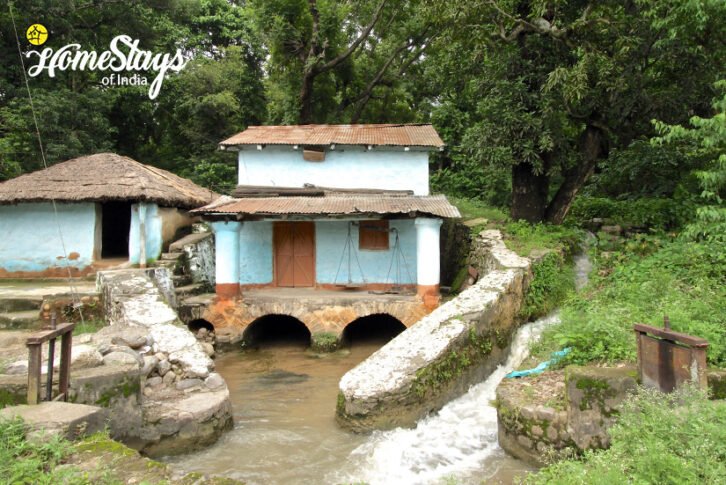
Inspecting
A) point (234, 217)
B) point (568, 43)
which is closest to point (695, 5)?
point (568, 43)

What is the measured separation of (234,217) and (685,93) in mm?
11035

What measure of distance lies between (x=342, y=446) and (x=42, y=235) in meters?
10.7

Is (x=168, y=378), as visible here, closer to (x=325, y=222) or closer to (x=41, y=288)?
(x=41, y=288)

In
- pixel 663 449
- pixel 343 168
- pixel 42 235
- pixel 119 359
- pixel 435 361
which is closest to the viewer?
pixel 663 449

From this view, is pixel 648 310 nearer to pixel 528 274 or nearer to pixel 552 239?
pixel 528 274

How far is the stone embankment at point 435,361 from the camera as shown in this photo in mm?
6559

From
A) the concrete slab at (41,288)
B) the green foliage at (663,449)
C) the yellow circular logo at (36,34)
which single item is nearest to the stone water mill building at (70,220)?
the concrete slab at (41,288)

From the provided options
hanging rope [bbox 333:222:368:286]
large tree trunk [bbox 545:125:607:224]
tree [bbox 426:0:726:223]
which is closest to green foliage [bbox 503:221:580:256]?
large tree trunk [bbox 545:125:607:224]

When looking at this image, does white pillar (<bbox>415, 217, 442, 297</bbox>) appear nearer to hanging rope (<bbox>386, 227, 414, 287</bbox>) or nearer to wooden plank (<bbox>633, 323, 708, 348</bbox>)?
hanging rope (<bbox>386, 227, 414, 287</bbox>)

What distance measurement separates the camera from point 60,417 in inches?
179

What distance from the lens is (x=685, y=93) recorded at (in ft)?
35.9

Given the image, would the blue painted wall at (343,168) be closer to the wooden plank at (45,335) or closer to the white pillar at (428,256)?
the white pillar at (428,256)

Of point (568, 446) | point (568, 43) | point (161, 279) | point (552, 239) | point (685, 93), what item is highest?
point (568, 43)

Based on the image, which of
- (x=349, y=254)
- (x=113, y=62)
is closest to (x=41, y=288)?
(x=349, y=254)
